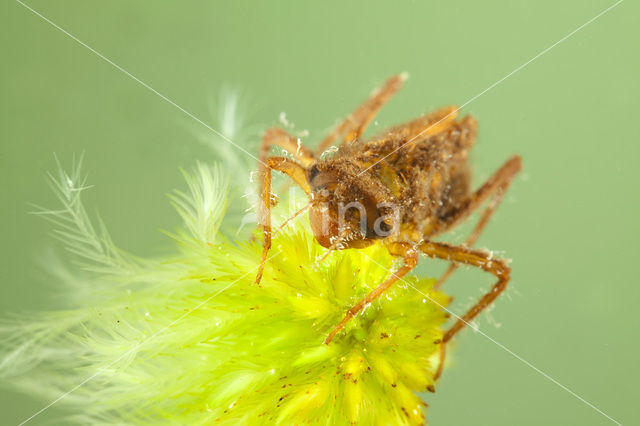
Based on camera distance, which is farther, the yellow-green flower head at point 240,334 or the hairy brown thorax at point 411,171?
the hairy brown thorax at point 411,171

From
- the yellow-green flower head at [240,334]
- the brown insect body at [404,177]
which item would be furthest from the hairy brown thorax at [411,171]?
the yellow-green flower head at [240,334]

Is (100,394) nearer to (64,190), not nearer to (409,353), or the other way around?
(64,190)

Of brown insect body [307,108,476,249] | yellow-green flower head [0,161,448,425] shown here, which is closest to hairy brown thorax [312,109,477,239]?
brown insect body [307,108,476,249]

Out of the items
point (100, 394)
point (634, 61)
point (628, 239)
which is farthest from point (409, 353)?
point (634, 61)

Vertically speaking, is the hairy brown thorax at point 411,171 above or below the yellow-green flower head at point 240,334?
above

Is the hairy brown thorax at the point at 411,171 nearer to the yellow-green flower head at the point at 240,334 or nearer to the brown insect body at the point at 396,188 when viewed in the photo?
the brown insect body at the point at 396,188

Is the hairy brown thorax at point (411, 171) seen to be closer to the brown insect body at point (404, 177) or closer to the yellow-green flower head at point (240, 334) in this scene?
the brown insect body at point (404, 177)
